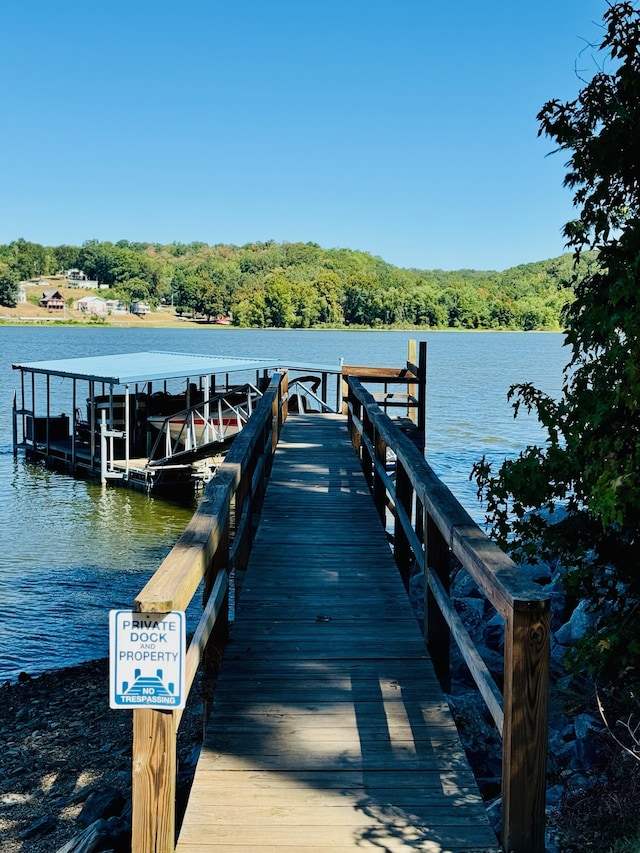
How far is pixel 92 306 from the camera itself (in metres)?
170

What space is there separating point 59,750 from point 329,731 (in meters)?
4.53

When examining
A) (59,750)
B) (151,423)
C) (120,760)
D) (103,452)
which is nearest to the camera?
(120,760)

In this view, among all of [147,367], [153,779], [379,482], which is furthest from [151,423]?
[153,779]

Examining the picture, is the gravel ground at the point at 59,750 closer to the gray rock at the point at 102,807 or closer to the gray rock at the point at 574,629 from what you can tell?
the gray rock at the point at 102,807

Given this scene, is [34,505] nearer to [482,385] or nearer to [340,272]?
[482,385]

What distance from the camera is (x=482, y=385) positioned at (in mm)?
62125

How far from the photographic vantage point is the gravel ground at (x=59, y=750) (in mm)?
5930

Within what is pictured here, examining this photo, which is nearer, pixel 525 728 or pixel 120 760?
pixel 525 728

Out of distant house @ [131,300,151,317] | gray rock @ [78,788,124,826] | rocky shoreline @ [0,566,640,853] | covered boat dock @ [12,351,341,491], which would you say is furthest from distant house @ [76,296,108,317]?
gray rock @ [78,788,124,826]

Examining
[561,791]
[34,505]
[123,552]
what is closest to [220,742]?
[561,791]

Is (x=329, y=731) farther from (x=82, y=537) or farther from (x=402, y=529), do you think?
(x=82, y=537)

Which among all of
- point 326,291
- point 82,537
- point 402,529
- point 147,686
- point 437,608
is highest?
point 326,291

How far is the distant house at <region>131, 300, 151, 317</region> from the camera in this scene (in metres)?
165

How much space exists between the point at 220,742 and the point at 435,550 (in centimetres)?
147
